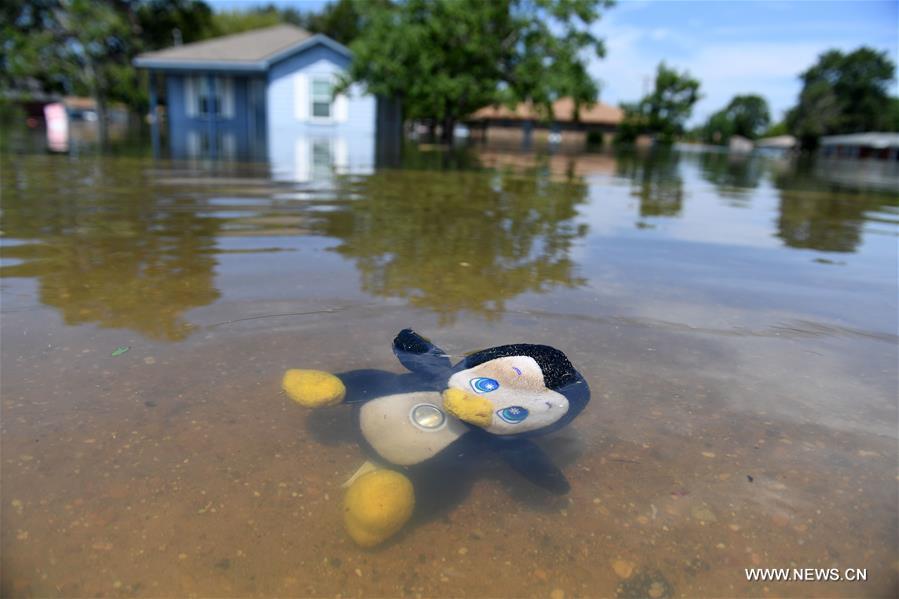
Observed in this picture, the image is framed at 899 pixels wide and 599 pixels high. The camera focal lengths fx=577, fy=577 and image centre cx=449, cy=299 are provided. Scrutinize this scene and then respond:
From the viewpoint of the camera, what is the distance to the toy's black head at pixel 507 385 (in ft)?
6.15

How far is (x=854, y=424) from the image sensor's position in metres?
2.11

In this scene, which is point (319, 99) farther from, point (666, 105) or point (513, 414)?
point (666, 105)

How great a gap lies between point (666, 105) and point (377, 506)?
61413 mm

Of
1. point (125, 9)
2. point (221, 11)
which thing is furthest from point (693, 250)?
point (221, 11)

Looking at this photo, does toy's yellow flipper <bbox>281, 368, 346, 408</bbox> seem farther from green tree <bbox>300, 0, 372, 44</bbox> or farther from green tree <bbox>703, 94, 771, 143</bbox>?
green tree <bbox>703, 94, 771, 143</bbox>

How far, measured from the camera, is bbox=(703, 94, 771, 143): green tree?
3548 inches

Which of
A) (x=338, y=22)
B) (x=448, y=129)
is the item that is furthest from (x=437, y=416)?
(x=338, y=22)

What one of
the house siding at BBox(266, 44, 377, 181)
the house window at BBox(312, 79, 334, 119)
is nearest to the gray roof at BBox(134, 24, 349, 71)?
the house siding at BBox(266, 44, 377, 181)

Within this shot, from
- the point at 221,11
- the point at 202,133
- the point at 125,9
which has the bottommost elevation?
the point at 202,133

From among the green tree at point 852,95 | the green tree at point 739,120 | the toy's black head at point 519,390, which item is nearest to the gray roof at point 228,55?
the toy's black head at point 519,390

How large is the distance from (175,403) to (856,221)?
7671mm

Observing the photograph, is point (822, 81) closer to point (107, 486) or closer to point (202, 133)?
point (202, 133)

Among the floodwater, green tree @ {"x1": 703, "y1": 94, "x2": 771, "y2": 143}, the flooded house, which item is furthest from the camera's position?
green tree @ {"x1": 703, "y1": 94, "x2": 771, "y2": 143}

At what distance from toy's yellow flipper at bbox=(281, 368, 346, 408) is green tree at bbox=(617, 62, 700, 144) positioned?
57.1 metres
